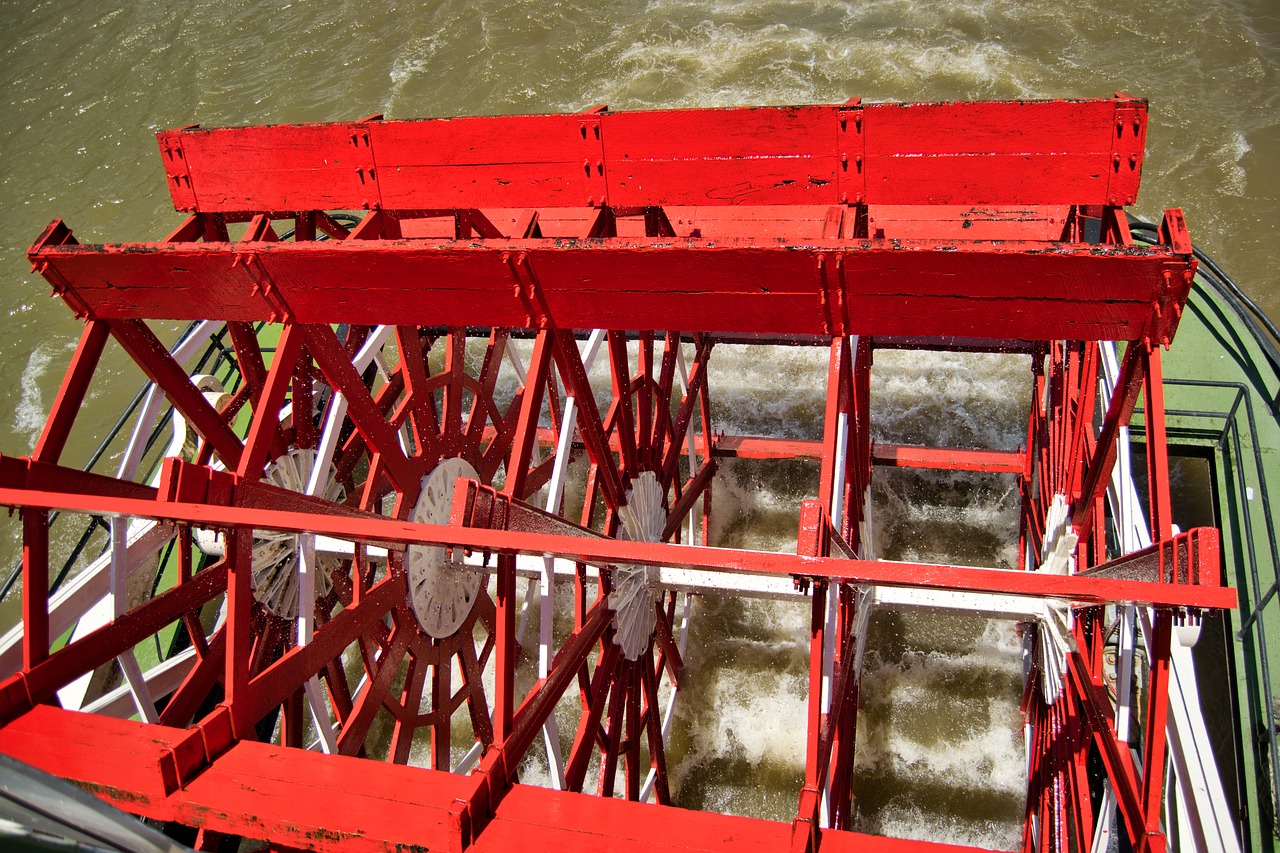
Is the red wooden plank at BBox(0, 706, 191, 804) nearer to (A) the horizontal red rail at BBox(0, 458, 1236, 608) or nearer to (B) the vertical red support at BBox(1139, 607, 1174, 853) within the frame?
(A) the horizontal red rail at BBox(0, 458, 1236, 608)

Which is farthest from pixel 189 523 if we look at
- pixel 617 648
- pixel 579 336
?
pixel 579 336

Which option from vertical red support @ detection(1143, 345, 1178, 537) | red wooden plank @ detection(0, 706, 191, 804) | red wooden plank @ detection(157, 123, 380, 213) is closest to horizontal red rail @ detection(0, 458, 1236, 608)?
vertical red support @ detection(1143, 345, 1178, 537)

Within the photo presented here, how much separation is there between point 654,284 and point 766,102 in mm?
5182

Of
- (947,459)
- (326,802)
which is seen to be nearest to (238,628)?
(326,802)

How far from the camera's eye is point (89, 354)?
4.40m

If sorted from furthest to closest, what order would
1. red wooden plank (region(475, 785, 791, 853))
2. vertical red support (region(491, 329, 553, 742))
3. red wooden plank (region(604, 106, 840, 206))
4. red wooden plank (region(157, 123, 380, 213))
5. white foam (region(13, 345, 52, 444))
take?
white foam (region(13, 345, 52, 444))
red wooden plank (region(157, 123, 380, 213))
red wooden plank (region(604, 106, 840, 206))
vertical red support (region(491, 329, 553, 742))
red wooden plank (region(475, 785, 791, 853))

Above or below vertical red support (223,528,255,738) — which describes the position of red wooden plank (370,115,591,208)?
above

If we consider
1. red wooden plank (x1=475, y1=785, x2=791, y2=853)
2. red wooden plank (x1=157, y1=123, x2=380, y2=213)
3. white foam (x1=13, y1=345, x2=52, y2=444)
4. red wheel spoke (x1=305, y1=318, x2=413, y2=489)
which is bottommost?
red wooden plank (x1=475, y1=785, x2=791, y2=853)

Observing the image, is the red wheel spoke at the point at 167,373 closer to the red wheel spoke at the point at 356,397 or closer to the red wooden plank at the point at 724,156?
the red wheel spoke at the point at 356,397

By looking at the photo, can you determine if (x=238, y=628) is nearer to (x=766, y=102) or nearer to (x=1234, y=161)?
(x=766, y=102)

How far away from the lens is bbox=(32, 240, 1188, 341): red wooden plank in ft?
11.5

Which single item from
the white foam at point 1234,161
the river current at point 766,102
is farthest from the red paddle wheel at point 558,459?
the white foam at point 1234,161

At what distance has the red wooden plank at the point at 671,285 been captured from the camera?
3504mm

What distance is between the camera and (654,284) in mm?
3869
